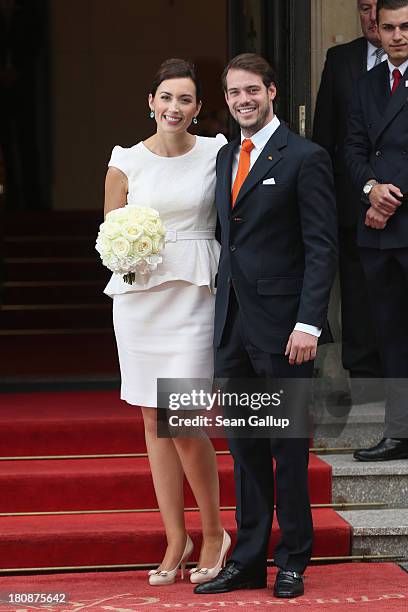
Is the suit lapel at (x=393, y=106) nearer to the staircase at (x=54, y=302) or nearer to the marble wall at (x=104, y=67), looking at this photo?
the staircase at (x=54, y=302)

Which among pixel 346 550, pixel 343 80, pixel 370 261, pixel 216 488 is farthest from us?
pixel 343 80

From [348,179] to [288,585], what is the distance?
2184 millimetres

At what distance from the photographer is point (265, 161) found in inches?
180

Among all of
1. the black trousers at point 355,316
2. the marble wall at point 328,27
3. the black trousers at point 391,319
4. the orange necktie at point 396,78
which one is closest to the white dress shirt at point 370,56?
the marble wall at point 328,27

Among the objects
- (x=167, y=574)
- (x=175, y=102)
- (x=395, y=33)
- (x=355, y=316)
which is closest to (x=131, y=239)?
(x=175, y=102)

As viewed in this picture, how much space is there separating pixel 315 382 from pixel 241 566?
1784mm

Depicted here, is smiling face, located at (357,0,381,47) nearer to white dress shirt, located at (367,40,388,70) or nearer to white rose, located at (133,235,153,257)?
white dress shirt, located at (367,40,388,70)

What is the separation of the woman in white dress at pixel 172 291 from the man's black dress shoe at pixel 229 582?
0.12m

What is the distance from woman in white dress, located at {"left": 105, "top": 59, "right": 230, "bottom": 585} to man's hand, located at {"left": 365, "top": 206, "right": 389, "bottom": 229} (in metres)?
0.97

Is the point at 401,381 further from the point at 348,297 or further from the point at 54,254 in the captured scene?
the point at 54,254

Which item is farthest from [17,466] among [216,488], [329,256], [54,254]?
[54,254]

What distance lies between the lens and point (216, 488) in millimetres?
4898

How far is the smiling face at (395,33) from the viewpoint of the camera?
5.40 m

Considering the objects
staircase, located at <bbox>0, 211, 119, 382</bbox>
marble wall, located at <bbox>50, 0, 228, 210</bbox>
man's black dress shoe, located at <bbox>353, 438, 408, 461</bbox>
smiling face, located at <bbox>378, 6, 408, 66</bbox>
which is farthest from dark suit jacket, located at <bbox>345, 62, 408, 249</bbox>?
marble wall, located at <bbox>50, 0, 228, 210</bbox>
